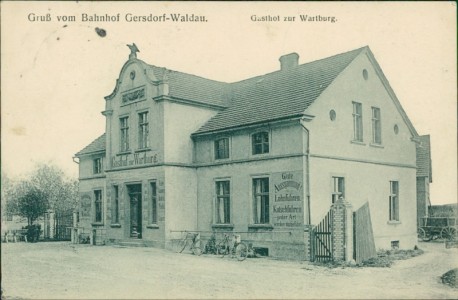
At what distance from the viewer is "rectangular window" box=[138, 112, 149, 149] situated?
78.9ft

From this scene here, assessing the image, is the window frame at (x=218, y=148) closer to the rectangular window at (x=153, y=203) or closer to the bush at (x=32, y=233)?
the rectangular window at (x=153, y=203)

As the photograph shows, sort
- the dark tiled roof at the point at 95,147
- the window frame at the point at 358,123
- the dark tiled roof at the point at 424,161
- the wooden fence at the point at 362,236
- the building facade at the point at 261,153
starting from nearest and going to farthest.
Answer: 1. the wooden fence at the point at 362,236
2. the building facade at the point at 261,153
3. the window frame at the point at 358,123
4. the dark tiled roof at the point at 95,147
5. the dark tiled roof at the point at 424,161

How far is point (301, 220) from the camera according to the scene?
62.0 feet

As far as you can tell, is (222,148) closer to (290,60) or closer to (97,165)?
(290,60)

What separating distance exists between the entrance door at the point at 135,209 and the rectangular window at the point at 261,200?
6.22 metres

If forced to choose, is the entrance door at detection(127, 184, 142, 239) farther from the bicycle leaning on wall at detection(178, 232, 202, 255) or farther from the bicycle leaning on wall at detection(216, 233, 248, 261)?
the bicycle leaning on wall at detection(216, 233, 248, 261)

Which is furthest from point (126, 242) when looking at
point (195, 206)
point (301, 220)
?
point (301, 220)

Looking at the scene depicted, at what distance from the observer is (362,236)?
1738cm

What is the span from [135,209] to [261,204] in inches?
278

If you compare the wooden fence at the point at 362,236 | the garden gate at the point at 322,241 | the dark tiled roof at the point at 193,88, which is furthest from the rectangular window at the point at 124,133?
the wooden fence at the point at 362,236

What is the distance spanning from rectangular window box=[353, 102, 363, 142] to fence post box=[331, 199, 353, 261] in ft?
18.5

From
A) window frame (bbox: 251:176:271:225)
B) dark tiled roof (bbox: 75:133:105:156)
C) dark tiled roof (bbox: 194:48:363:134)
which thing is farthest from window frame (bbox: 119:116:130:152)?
window frame (bbox: 251:176:271:225)

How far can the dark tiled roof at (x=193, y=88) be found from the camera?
945 inches

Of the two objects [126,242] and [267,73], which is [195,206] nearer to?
[126,242]
